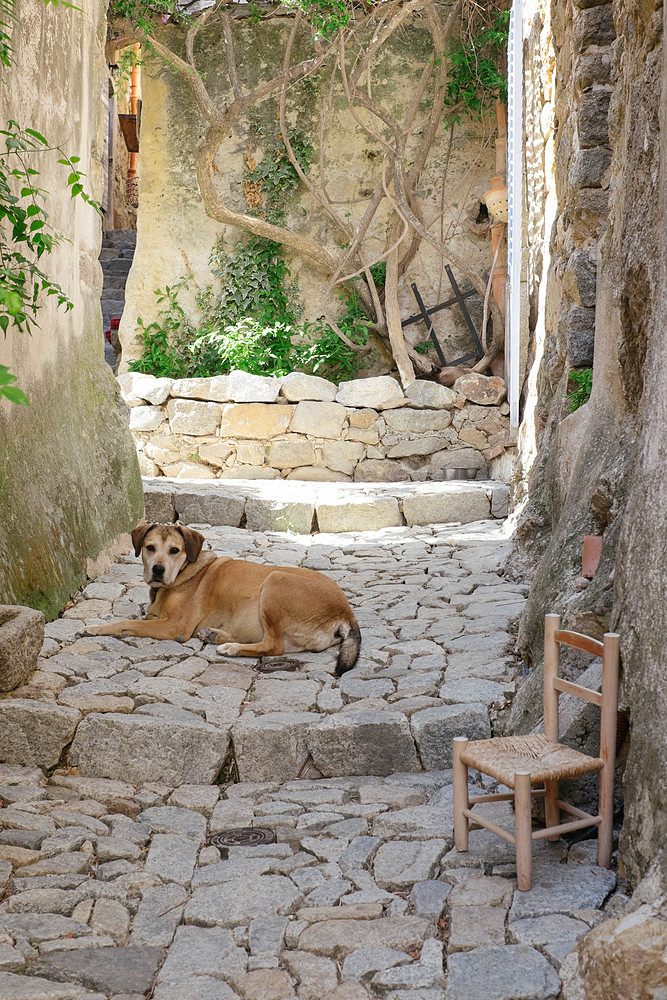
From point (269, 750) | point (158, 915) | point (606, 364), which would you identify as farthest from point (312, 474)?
point (158, 915)

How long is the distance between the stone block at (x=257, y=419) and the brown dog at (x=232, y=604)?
5.28 meters

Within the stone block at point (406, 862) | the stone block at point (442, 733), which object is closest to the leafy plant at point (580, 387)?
the stone block at point (442, 733)

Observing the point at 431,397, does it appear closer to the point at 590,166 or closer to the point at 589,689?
the point at 590,166

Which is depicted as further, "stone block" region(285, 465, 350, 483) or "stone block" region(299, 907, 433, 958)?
"stone block" region(285, 465, 350, 483)

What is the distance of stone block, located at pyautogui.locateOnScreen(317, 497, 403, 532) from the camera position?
29.3ft

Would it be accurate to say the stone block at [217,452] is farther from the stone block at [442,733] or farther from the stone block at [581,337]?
the stone block at [442,733]

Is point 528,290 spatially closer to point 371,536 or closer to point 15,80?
point 371,536

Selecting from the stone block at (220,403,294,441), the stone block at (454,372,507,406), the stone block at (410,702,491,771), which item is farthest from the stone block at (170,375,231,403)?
the stone block at (410,702,491,771)

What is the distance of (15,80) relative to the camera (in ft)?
18.0

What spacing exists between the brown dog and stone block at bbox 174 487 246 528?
3.24m

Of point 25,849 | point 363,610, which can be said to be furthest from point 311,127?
point 25,849

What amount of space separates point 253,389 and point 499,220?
149 inches

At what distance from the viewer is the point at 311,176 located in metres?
12.2

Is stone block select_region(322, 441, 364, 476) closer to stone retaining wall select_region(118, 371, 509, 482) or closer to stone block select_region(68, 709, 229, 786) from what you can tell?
stone retaining wall select_region(118, 371, 509, 482)
